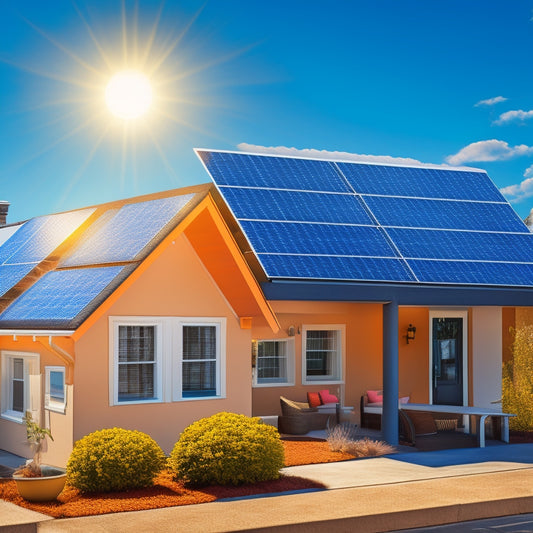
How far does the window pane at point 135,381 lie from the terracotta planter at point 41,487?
328cm

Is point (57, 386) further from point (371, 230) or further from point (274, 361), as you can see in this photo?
point (371, 230)

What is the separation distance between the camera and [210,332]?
16.9 metres

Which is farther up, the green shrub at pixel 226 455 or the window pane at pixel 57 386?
the window pane at pixel 57 386

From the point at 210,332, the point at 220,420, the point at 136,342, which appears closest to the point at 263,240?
the point at 210,332

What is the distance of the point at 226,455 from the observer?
1334 cm

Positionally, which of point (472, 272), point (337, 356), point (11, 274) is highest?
point (472, 272)

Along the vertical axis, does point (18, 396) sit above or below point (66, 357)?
below

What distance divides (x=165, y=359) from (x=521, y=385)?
9508mm

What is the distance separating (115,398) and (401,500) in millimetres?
5632

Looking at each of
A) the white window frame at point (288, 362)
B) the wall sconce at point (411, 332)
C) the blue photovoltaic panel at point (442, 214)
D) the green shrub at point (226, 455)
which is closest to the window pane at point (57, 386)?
the green shrub at point (226, 455)

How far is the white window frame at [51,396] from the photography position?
15289mm

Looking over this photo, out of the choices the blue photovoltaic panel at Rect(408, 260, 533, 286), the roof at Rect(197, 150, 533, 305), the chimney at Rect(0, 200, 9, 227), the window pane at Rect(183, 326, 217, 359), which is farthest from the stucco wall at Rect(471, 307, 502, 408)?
the chimney at Rect(0, 200, 9, 227)

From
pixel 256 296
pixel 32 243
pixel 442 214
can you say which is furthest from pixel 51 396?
pixel 442 214

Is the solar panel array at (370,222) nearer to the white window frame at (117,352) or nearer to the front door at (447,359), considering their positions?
the white window frame at (117,352)
